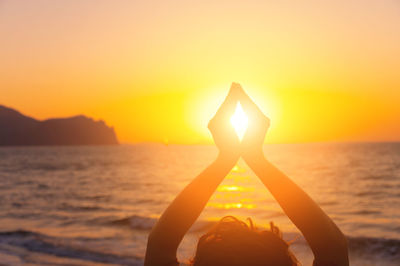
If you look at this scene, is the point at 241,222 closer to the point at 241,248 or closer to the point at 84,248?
the point at 241,248

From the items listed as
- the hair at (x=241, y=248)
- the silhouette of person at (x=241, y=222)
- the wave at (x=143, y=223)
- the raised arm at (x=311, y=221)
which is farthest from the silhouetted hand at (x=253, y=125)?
the wave at (x=143, y=223)

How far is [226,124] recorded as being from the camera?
7.01 ft

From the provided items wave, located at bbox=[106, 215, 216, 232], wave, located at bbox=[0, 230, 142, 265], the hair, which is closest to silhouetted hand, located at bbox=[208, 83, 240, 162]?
the hair

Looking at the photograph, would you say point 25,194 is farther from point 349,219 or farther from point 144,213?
point 349,219

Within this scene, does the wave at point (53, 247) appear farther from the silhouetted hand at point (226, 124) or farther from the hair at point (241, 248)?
the hair at point (241, 248)

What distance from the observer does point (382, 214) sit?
15750 millimetres

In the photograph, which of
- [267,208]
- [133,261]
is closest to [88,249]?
[133,261]

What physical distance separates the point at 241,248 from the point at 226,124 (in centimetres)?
74

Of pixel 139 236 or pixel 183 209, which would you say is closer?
pixel 183 209

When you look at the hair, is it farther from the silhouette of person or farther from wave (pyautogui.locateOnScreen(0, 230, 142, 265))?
wave (pyautogui.locateOnScreen(0, 230, 142, 265))

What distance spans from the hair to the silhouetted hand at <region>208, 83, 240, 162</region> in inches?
19.4

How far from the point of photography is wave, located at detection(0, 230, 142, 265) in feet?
32.3

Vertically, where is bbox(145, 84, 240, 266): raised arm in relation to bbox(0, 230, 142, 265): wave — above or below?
above

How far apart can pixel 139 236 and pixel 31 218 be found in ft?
19.8
